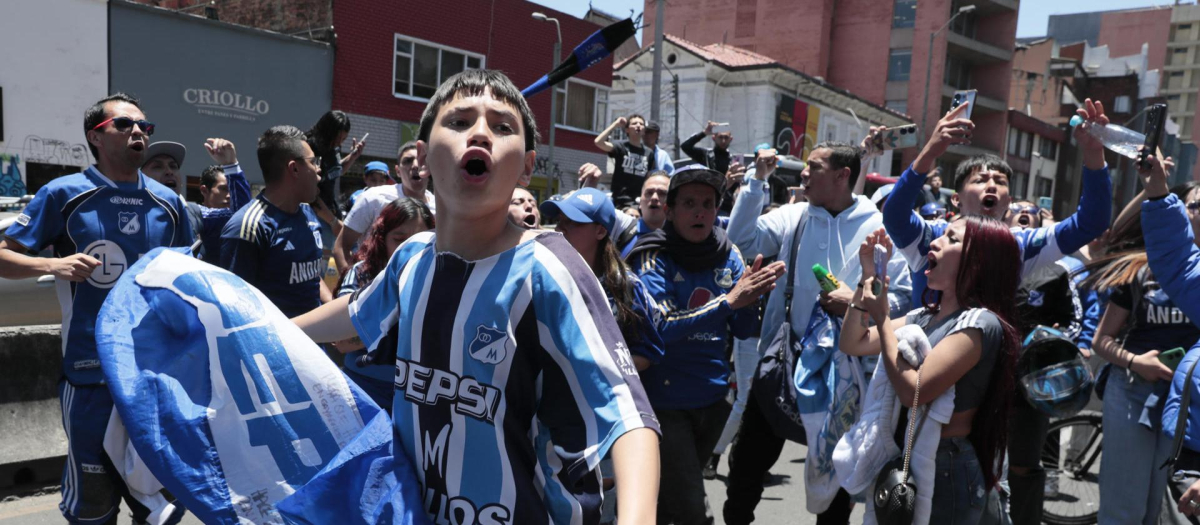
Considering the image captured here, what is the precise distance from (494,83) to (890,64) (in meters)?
42.8

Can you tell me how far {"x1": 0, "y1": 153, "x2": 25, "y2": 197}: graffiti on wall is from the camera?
50.0 ft

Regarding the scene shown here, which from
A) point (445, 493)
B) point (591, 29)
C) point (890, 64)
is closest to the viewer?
point (445, 493)

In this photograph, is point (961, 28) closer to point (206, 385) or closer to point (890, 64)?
point (890, 64)

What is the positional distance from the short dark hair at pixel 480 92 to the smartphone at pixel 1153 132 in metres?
2.57

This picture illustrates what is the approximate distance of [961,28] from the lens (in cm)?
4162

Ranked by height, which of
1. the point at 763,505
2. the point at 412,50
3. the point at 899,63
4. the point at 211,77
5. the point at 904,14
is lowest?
the point at 763,505

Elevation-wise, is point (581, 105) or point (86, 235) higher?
point (581, 105)

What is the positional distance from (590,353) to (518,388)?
0.18m

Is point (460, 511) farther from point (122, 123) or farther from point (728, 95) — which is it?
point (728, 95)

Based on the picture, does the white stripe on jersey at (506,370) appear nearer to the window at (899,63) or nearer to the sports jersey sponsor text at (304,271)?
the sports jersey sponsor text at (304,271)

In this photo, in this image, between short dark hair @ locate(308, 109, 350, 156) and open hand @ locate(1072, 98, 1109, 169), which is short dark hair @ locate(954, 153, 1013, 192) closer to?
open hand @ locate(1072, 98, 1109, 169)

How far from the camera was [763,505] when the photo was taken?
5211 millimetres

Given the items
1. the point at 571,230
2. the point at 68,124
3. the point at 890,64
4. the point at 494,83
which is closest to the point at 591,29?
the point at 68,124

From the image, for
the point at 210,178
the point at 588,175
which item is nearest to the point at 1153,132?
the point at 588,175
